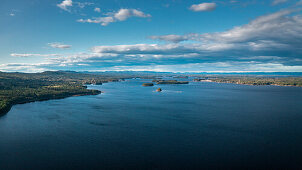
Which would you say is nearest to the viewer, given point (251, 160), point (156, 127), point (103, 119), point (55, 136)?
point (251, 160)

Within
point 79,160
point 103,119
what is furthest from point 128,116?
point 79,160

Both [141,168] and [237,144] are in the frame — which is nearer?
[141,168]

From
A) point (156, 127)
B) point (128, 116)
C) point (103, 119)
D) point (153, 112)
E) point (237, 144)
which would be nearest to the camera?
point (237, 144)

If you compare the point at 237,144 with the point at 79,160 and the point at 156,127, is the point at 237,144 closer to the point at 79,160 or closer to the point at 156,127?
the point at 156,127

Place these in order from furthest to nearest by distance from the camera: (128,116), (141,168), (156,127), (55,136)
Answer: (128,116)
(156,127)
(55,136)
(141,168)

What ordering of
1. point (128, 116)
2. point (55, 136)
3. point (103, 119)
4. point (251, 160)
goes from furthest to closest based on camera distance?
point (128, 116) < point (103, 119) < point (55, 136) < point (251, 160)

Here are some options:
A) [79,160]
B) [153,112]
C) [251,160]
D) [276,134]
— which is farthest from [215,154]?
[153,112]

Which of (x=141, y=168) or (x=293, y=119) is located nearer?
(x=141, y=168)

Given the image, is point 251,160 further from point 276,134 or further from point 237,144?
point 276,134
